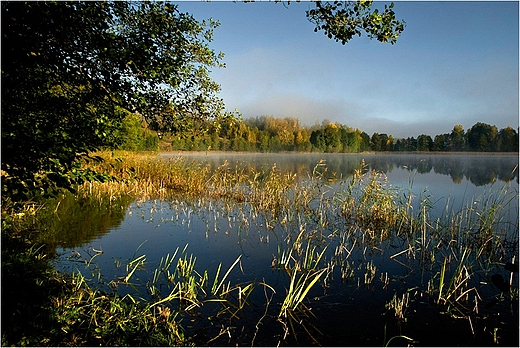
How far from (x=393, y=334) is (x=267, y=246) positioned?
4.21 m

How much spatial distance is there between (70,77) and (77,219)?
6473mm

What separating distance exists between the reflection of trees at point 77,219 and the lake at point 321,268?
4 cm

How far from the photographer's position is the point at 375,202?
36.5ft

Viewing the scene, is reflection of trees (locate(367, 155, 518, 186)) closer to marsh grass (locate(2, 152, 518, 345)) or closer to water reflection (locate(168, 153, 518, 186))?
water reflection (locate(168, 153, 518, 186))

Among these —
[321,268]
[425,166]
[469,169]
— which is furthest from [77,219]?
[425,166]

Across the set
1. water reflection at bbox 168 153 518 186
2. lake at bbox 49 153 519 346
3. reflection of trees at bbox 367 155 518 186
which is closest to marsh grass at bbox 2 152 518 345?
lake at bbox 49 153 519 346

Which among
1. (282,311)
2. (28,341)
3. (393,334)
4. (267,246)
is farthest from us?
(267,246)

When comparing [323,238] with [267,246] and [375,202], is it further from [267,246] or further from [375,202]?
[375,202]

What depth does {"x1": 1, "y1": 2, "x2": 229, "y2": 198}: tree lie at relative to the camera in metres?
4.16

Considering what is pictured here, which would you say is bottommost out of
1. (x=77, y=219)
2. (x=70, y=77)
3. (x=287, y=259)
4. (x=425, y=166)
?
(x=77, y=219)

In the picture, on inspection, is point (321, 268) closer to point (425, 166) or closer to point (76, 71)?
point (76, 71)

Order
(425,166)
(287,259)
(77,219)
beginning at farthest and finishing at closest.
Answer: (425,166) → (77,219) → (287,259)

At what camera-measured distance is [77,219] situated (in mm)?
10570

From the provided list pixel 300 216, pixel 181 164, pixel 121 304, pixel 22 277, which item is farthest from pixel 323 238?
pixel 181 164
